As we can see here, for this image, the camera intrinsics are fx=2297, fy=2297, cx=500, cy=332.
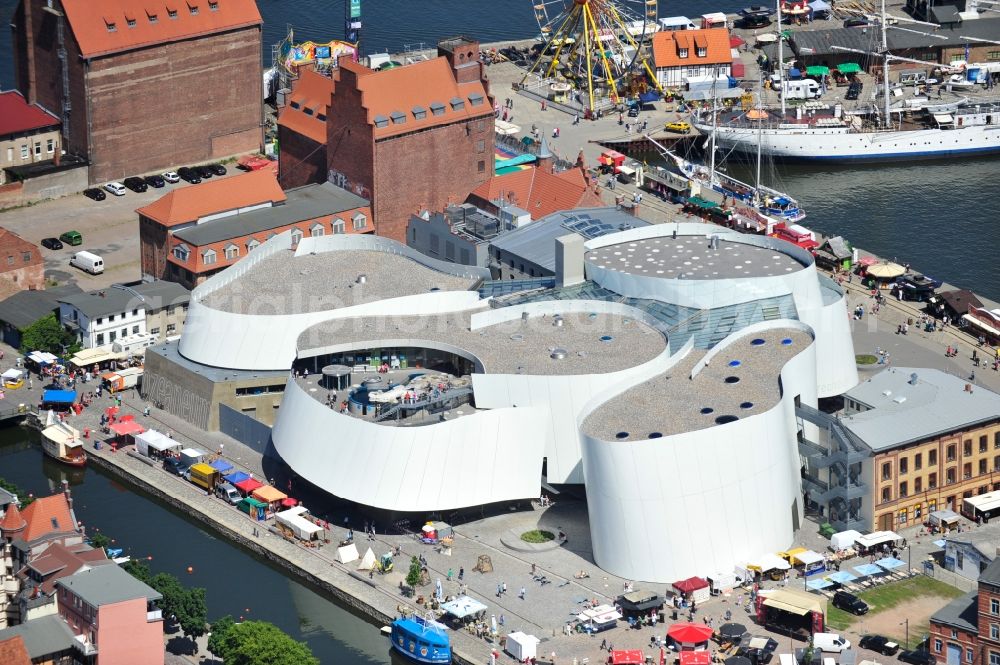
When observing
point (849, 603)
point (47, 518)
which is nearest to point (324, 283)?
point (47, 518)

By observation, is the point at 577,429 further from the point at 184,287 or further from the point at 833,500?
the point at 184,287

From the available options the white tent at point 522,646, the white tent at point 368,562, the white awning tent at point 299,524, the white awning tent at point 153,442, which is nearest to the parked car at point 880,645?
the white tent at point 522,646

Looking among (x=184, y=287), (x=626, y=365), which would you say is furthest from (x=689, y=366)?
(x=184, y=287)

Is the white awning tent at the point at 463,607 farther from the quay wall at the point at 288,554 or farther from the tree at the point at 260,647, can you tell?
the tree at the point at 260,647

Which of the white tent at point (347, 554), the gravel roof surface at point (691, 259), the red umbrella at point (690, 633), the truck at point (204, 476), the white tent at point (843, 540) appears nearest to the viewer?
the red umbrella at point (690, 633)

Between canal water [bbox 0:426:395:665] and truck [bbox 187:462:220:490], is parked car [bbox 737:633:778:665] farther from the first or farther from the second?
truck [bbox 187:462:220:490]

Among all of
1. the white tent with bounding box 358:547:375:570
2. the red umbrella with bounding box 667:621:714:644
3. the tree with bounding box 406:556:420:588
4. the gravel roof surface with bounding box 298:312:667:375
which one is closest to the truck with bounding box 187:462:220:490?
the gravel roof surface with bounding box 298:312:667:375
